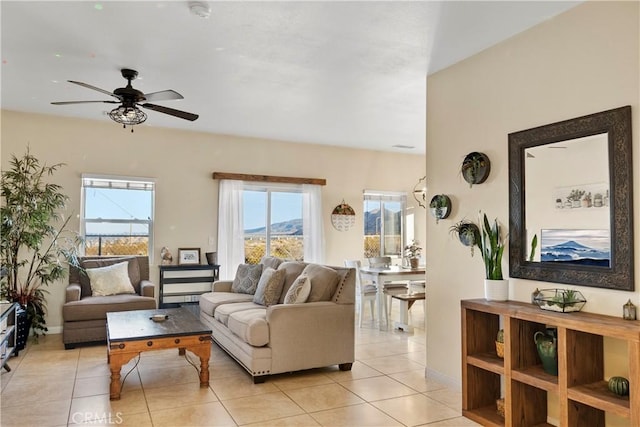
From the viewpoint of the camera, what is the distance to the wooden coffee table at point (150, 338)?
3393 millimetres

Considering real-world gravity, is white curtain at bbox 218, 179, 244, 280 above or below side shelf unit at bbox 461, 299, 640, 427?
above

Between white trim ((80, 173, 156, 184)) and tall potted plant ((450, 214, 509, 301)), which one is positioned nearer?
tall potted plant ((450, 214, 509, 301))

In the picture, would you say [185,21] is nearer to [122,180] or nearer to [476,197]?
[476,197]

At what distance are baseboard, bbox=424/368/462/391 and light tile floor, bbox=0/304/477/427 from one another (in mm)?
52

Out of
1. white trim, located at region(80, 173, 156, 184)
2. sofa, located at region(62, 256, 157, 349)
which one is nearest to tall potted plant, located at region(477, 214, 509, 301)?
sofa, located at region(62, 256, 157, 349)

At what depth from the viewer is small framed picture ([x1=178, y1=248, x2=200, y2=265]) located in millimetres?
6325

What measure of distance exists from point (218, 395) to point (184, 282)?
9.66 ft

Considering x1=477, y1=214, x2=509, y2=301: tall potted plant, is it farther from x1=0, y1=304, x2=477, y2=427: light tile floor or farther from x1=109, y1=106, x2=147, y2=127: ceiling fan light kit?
x1=109, y1=106, x2=147, y2=127: ceiling fan light kit

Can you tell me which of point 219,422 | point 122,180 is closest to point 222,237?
point 122,180

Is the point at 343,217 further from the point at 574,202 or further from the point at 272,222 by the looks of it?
the point at 574,202

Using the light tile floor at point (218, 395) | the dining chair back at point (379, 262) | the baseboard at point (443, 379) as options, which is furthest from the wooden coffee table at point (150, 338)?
the dining chair back at point (379, 262)

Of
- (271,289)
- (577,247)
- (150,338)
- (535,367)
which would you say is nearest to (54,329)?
(150,338)

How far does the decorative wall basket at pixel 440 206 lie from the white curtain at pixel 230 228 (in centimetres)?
356

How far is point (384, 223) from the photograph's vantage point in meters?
8.11
